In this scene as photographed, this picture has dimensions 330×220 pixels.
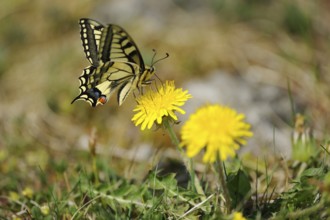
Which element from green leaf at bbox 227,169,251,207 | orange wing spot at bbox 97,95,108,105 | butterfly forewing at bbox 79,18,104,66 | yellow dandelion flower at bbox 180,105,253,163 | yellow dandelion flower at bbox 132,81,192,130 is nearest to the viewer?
yellow dandelion flower at bbox 180,105,253,163

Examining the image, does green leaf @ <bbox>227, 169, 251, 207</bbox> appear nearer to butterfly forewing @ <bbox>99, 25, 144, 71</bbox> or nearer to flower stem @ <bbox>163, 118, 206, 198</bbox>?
flower stem @ <bbox>163, 118, 206, 198</bbox>

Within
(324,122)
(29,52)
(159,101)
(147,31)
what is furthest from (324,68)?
(29,52)

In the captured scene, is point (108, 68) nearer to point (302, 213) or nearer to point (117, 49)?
point (117, 49)

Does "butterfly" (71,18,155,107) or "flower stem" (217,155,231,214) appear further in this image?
"butterfly" (71,18,155,107)

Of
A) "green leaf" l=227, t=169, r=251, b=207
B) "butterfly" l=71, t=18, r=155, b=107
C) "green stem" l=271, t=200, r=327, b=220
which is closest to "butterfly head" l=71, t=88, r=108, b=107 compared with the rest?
"butterfly" l=71, t=18, r=155, b=107

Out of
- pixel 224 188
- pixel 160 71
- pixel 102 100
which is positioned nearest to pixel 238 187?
pixel 224 188

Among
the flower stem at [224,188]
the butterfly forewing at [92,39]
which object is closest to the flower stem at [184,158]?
the flower stem at [224,188]

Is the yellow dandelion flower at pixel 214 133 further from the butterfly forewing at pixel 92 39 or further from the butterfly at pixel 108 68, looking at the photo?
the butterfly forewing at pixel 92 39

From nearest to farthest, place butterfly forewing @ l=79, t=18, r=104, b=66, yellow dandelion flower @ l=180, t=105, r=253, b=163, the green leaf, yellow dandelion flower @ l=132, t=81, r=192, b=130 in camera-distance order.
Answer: yellow dandelion flower @ l=180, t=105, r=253, b=163, yellow dandelion flower @ l=132, t=81, r=192, b=130, the green leaf, butterfly forewing @ l=79, t=18, r=104, b=66
